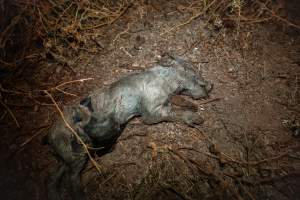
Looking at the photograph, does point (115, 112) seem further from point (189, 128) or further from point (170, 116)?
point (189, 128)

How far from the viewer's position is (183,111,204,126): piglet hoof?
356cm

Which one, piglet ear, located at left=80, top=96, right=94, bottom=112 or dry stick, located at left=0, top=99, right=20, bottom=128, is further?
dry stick, located at left=0, top=99, right=20, bottom=128

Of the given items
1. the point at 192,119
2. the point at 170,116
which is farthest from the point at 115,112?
the point at 192,119

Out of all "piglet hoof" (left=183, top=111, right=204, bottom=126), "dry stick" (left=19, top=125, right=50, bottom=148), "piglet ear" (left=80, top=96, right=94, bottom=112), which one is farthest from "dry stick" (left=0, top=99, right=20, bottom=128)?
"piglet hoof" (left=183, top=111, right=204, bottom=126)

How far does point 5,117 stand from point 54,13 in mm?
1468

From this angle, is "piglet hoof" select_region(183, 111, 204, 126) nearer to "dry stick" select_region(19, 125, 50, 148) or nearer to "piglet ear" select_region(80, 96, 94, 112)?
"piglet ear" select_region(80, 96, 94, 112)

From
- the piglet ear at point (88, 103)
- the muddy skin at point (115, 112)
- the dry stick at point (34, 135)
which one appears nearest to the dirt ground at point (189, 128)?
the dry stick at point (34, 135)

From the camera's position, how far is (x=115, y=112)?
3252mm

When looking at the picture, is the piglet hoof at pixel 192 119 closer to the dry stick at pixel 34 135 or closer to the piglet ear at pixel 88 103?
the piglet ear at pixel 88 103

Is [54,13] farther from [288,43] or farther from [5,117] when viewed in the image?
[288,43]

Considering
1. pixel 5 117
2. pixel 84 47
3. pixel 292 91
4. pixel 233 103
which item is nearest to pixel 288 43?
pixel 292 91

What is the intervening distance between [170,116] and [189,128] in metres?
0.24

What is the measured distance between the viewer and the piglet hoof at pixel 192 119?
356cm

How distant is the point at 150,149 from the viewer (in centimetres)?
348
